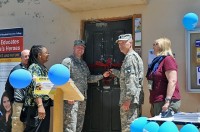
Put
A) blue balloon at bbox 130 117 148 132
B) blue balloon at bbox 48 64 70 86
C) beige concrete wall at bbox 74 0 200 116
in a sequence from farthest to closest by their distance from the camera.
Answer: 1. beige concrete wall at bbox 74 0 200 116
2. blue balloon at bbox 130 117 148 132
3. blue balloon at bbox 48 64 70 86

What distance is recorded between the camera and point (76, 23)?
608 cm

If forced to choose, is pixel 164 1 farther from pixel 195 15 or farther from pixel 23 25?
pixel 23 25

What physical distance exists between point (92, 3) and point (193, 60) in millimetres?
1907

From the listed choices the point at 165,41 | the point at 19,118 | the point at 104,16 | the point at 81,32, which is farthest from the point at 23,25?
the point at 165,41

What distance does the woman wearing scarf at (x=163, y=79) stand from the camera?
162 inches

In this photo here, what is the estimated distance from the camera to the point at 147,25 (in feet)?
18.0

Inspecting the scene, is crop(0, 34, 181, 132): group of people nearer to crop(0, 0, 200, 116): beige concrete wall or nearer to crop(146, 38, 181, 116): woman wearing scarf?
crop(146, 38, 181, 116): woman wearing scarf

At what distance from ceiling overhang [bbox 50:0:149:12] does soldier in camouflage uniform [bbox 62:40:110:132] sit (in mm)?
647

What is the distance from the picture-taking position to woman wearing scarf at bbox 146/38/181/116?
4.11m

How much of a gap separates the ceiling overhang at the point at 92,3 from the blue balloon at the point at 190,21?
A: 2.85 feet

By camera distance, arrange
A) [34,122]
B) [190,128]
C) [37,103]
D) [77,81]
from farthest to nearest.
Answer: [77,81] < [34,122] < [37,103] < [190,128]

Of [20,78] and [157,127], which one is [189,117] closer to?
[157,127]

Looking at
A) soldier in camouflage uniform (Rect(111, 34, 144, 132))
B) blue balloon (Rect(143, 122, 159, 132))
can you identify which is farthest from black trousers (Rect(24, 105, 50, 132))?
blue balloon (Rect(143, 122, 159, 132))

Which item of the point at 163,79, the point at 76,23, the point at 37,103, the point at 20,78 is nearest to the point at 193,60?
the point at 163,79
